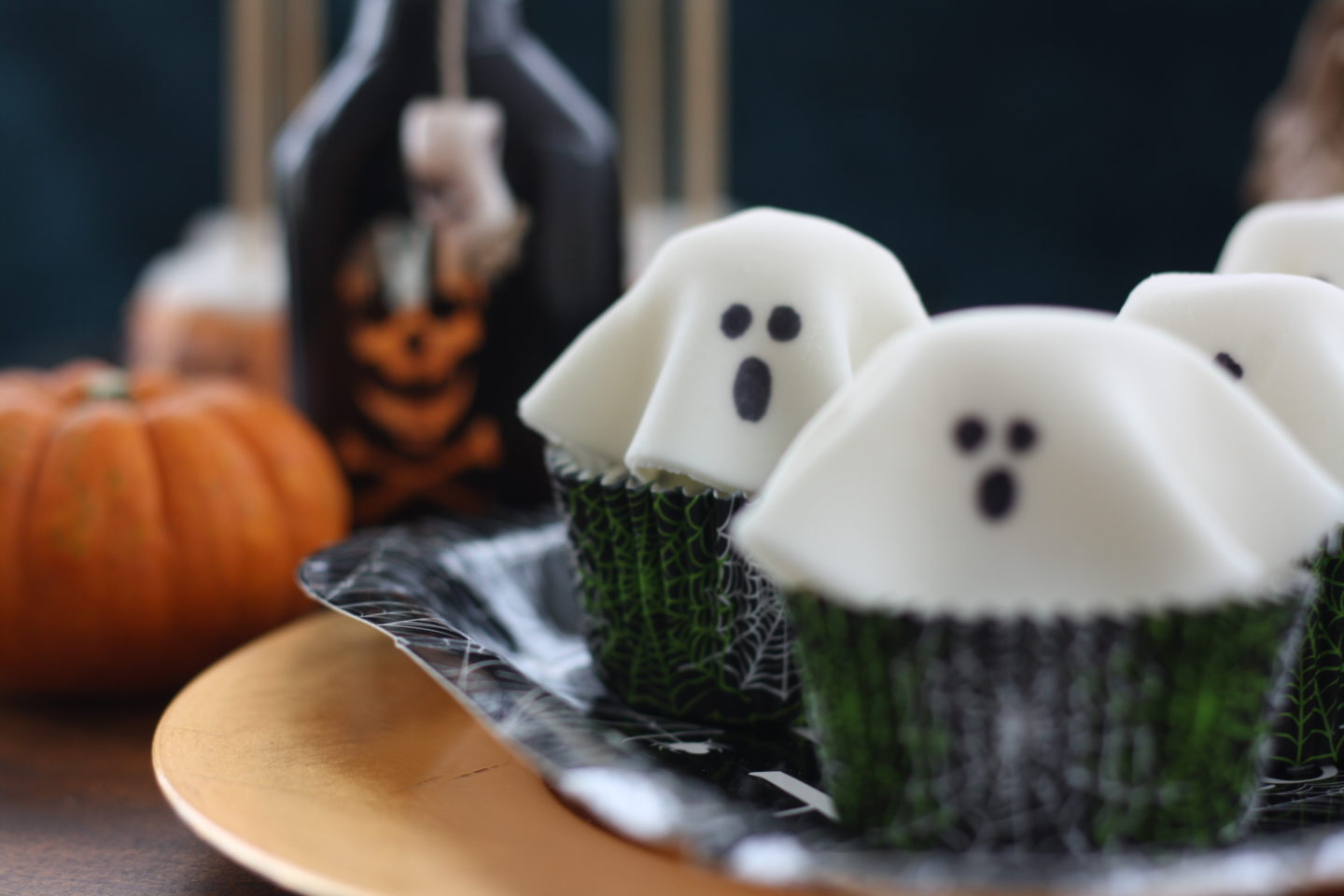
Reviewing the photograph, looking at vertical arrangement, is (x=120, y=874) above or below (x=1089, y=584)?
below

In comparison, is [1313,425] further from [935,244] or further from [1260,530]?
[935,244]

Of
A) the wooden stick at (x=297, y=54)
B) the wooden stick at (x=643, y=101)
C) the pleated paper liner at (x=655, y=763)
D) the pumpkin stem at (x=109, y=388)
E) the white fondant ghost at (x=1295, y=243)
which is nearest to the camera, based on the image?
the pleated paper liner at (x=655, y=763)

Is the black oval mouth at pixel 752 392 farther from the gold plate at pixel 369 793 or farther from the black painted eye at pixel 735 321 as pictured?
the gold plate at pixel 369 793

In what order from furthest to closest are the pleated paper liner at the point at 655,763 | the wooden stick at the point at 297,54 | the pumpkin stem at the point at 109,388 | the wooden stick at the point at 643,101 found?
the wooden stick at the point at 643,101 → the wooden stick at the point at 297,54 → the pumpkin stem at the point at 109,388 → the pleated paper liner at the point at 655,763

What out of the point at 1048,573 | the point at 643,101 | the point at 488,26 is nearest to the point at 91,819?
the point at 1048,573

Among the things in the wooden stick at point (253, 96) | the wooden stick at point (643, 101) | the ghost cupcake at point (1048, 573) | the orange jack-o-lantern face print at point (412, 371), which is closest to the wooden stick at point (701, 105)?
the wooden stick at point (643, 101)

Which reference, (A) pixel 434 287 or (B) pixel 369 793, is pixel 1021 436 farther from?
(A) pixel 434 287

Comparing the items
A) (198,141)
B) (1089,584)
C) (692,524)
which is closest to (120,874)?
(692,524)
